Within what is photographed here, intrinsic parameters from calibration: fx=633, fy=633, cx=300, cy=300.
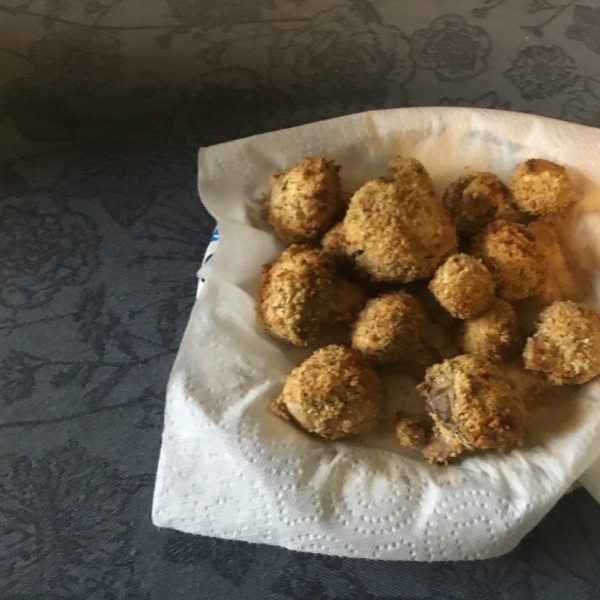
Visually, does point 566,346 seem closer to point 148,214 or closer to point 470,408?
point 470,408

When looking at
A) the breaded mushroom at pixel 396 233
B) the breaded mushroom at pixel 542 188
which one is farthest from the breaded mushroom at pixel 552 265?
the breaded mushroom at pixel 396 233

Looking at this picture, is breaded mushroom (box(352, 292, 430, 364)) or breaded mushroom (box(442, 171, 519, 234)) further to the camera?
breaded mushroom (box(442, 171, 519, 234))

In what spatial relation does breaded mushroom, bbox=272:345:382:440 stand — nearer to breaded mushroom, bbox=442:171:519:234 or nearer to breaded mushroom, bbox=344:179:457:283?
breaded mushroom, bbox=344:179:457:283

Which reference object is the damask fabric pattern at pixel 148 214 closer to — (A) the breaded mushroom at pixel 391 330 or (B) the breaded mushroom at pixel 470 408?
(B) the breaded mushroom at pixel 470 408

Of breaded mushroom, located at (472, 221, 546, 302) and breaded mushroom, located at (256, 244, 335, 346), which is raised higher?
breaded mushroom, located at (472, 221, 546, 302)

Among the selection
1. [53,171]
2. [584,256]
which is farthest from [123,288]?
[584,256]

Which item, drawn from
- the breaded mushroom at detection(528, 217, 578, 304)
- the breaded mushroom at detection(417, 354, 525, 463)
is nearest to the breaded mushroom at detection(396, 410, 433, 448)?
the breaded mushroom at detection(417, 354, 525, 463)
